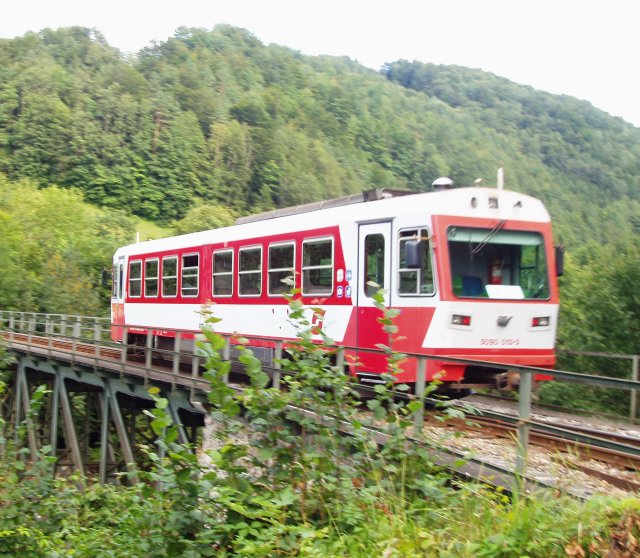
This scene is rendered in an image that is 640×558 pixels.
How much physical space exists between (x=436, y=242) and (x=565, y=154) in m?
111

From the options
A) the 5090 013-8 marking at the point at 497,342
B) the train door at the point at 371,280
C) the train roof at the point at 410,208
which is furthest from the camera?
the train door at the point at 371,280

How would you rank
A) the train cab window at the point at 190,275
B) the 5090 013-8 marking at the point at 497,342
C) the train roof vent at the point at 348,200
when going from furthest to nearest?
the train cab window at the point at 190,275, the train roof vent at the point at 348,200, the 5090 013-8 marking at the point at 497,342

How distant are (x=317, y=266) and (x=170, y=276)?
20.7ft

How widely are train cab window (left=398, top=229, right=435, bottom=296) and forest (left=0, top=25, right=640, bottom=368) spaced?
128 ft

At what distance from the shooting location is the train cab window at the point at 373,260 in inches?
433

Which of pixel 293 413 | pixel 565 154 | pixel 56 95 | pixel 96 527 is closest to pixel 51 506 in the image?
pixel 96 527

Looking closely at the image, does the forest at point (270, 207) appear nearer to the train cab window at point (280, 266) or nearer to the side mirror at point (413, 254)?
the train cab window at point (280, 266)

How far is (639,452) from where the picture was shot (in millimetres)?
4676

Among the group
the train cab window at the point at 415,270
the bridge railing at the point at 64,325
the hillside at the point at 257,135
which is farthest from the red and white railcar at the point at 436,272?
the hillside at the point at 257,135

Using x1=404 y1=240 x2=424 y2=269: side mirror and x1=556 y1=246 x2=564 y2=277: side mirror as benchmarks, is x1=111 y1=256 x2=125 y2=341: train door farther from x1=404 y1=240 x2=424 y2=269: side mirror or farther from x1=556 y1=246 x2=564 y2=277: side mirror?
x1=556 y1=246 x2=564 y2=277: side mirror

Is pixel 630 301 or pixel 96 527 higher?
pixel 630 301

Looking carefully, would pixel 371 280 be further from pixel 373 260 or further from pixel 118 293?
pixel 118 293

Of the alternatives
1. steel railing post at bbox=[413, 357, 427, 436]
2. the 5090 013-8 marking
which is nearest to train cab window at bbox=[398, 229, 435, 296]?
the 5090 013-8 marking

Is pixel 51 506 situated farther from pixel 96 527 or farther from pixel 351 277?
pixel 351 277
